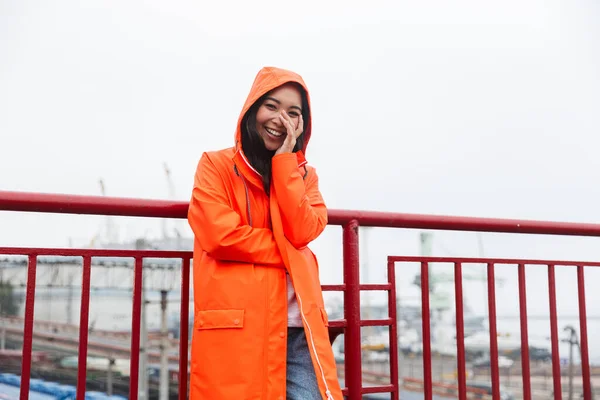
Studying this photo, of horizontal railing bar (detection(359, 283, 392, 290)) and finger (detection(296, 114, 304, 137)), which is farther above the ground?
finger (detection(296, 114, 304, 137))

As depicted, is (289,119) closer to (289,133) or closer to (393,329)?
(289,133)

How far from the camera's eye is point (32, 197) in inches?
81.7

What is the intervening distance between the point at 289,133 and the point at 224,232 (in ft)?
1.58

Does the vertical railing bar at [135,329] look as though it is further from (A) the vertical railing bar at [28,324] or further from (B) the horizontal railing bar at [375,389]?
(B) the horizontal railing bar at [375,389]

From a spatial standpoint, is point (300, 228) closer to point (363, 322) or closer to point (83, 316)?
point (363, 322)

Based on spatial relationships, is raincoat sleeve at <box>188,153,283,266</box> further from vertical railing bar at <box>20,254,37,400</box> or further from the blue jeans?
vertical railing bar at <box>20,254,37,400</box>

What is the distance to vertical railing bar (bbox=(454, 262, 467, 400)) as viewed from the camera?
2.72 metres

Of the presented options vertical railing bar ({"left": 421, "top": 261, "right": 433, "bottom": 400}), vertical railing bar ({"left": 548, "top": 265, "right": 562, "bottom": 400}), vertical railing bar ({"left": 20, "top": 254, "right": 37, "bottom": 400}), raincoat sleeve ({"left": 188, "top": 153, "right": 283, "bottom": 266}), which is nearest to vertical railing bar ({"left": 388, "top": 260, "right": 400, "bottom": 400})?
vertical railing bar ({"left": 421, "top": 261, "right": 433, "bottom": 400})

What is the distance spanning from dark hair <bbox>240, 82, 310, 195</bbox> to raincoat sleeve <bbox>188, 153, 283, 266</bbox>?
196 millimetres

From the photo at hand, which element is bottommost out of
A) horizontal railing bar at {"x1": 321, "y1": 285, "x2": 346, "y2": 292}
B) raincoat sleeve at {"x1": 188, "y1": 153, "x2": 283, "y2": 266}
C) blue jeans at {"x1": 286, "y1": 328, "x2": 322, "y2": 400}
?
blue jeans at {"x1": 286, "y1": 328, "x2": 322, "y2": 400}

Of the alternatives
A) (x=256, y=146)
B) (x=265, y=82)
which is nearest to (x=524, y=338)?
(x=256, y=146)

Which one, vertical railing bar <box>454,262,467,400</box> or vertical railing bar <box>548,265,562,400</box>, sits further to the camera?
vertical railing bar <box>548,265,562,400</box>

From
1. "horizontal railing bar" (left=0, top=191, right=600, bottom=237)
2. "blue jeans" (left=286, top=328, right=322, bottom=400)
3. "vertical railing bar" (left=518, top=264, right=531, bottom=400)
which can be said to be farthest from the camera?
"vertical railing bar" (left=518, top=264, right=531, bottom=400)

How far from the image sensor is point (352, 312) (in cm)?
249
